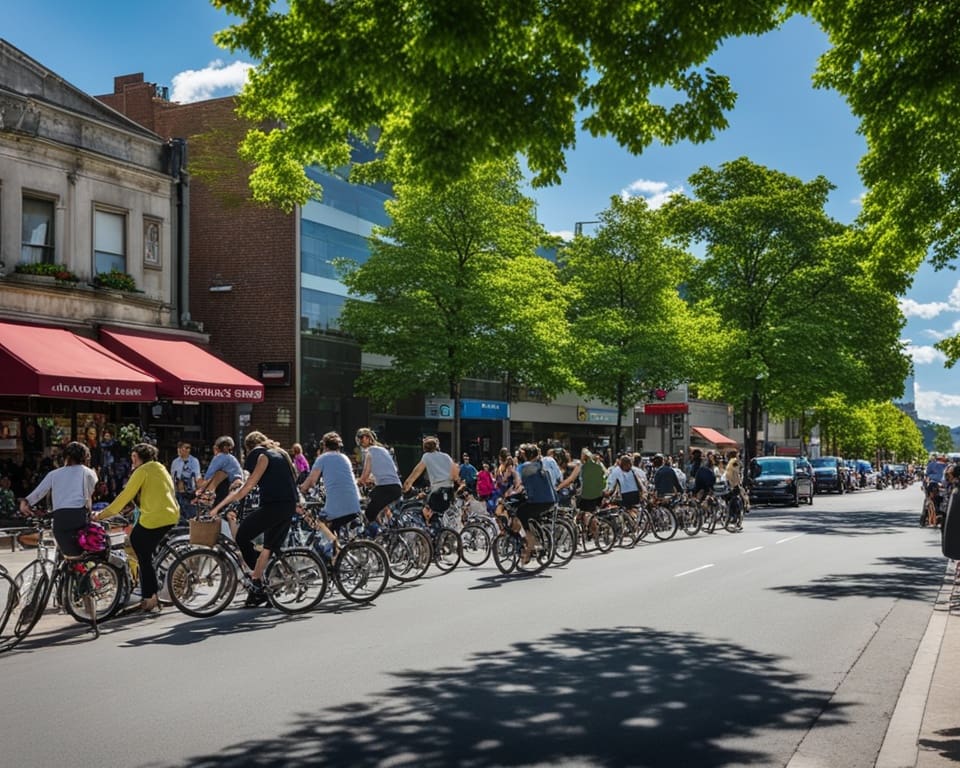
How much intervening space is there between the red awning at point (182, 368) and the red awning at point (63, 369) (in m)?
0.63

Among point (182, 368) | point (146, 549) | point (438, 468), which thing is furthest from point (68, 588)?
point (182, 368)

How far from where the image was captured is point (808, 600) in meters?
12.3

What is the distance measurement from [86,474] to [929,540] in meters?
17.9

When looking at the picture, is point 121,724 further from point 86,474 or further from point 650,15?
point 650,15

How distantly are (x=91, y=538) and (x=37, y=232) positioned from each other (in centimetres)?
1470

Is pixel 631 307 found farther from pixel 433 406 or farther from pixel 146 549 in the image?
pixel 146 549

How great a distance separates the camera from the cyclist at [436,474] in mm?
15961

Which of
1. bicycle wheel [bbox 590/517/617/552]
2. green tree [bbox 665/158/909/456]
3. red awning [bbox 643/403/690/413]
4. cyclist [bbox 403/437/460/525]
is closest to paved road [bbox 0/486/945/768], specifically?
cyclist [bbox 403/437/460/525]

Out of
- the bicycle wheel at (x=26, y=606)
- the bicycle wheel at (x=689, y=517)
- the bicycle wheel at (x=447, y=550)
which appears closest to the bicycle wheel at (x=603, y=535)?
the bicycle wheel at (x=447, y=550)

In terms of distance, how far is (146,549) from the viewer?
11.0 metres

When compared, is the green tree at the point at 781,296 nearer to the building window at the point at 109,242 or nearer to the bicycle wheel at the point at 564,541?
the building window at the point at 109,242

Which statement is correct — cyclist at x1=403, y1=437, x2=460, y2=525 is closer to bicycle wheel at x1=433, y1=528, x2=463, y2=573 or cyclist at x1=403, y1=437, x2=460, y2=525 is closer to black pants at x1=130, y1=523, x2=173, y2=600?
bicycle wheel at x1=433, y1=528, x2=463, y2=573

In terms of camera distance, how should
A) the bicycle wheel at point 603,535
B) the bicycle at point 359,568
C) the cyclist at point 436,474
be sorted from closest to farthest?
1. the bicycle at point 359,568
2. the cyclist at point 436,474
3. the bicycle wheel at point 603,535

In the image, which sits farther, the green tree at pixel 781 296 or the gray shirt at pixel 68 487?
the green tree at pixel 781 296
